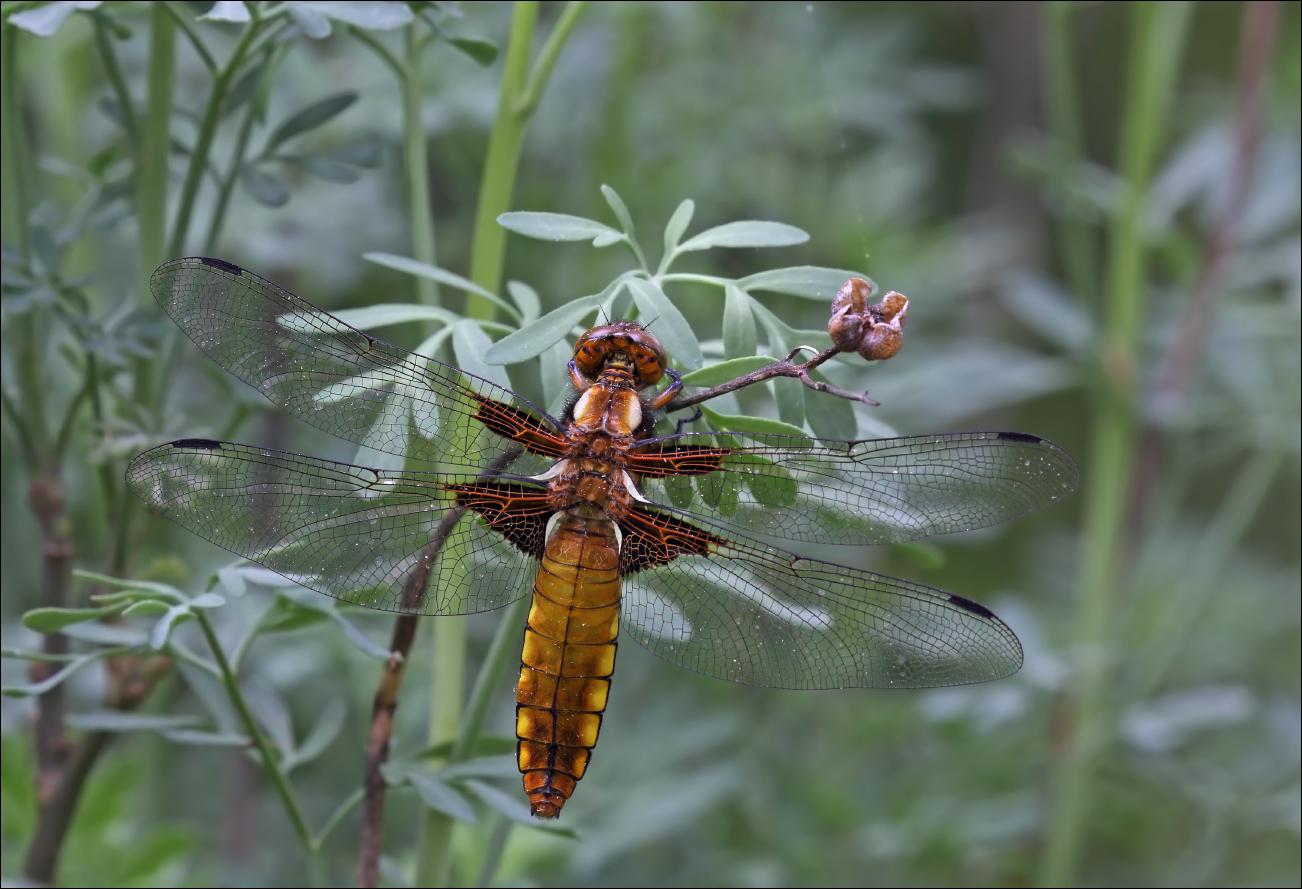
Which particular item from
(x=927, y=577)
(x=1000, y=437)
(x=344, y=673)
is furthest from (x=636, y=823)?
(x=927, y=577)

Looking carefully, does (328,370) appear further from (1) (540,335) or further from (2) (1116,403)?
(2) (1116,403)

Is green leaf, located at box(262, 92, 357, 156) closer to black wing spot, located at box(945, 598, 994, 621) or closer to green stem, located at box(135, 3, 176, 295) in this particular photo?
green stem, located at box(135, 3, 176, 295)

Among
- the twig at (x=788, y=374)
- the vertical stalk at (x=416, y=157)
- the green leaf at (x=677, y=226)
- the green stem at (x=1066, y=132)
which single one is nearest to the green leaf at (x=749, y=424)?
the twig at (x=788, y=374)

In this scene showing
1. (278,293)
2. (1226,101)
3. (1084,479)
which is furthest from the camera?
(1084,479)

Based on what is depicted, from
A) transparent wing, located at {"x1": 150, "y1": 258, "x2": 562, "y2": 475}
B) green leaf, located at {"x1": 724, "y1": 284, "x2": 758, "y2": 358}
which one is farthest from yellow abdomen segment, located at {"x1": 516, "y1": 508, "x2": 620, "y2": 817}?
green leaf, located at {"x1": 724, "y1": 284, "x2": 758, "y2": 358}

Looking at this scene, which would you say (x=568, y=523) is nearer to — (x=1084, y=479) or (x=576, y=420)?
(x=576, y=420)

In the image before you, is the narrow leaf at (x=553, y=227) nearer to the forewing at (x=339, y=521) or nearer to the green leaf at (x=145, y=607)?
the forewing at (x=339, y=521)
